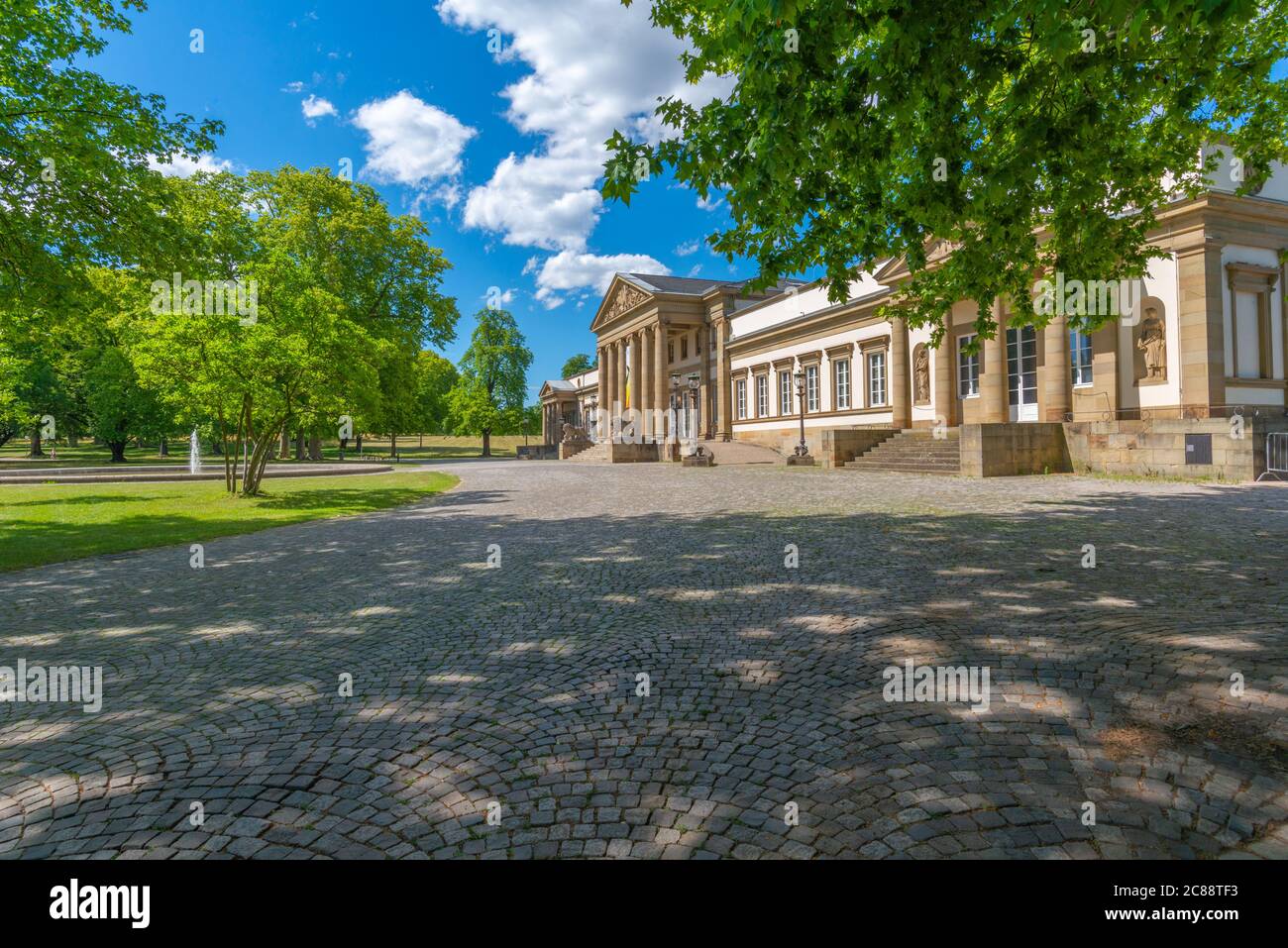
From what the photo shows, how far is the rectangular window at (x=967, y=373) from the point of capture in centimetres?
2784

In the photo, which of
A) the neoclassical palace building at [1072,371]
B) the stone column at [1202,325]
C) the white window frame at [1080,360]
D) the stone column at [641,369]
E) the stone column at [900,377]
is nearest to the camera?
the neoclassical palace building at [1072,371]

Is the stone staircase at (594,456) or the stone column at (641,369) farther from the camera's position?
the stone column at (641,369)

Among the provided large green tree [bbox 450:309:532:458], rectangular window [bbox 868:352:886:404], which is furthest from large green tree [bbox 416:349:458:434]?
rectangular window [bbox 868:352:886:404]

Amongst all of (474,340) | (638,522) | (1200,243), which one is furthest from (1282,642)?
(474,340)

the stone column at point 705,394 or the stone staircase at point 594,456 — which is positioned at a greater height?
the stone column at point 705,394

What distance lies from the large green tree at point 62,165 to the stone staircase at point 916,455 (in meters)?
22.0

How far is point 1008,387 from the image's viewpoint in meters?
26.1

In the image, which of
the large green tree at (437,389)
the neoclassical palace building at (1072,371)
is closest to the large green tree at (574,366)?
the large green tree at (437,389)

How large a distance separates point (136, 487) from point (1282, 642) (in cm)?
2896

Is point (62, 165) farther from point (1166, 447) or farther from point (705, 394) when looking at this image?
point (705, 394)

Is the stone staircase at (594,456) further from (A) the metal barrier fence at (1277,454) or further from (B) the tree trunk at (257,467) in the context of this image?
(A) the metal barrier fence at (1277,454)

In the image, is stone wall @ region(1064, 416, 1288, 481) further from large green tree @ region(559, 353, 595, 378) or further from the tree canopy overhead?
large green tree @ region(559, 353, 595, 378)

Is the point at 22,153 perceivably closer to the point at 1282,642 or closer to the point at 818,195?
the point at 818,195

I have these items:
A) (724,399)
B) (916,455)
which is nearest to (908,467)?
(916,455)
